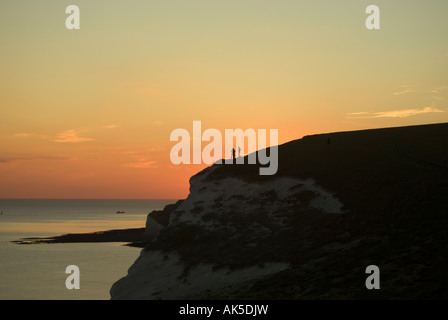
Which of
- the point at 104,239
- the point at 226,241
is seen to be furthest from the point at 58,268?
the point at 226,241

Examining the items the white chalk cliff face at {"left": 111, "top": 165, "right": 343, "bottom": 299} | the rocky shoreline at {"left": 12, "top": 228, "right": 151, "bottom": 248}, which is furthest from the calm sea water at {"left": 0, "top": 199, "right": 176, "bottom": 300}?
the white chalk cliff face at {"left": 111, "top": 165, "right": 343, "bottom": 299}

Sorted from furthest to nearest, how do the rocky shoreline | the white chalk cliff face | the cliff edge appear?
the rocky shoreline
the white chalk cliff face
the cliff edge

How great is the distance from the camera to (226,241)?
4338cm

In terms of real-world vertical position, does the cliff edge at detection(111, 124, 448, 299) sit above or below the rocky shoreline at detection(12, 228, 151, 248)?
above

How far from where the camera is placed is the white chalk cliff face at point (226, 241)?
3734cm

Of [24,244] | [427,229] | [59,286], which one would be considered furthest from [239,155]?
[24,244]

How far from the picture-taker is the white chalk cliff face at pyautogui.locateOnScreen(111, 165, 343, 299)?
123 ft

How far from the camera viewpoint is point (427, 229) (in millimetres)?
35250

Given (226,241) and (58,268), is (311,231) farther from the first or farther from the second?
(58,268)

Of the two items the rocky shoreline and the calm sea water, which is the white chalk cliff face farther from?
the rocky shoreline

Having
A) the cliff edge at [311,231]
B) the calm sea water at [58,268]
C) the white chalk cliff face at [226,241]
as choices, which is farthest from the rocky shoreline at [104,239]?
the white chalk cliff face at [226,241]

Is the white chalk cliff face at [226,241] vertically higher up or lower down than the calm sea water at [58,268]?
higher up

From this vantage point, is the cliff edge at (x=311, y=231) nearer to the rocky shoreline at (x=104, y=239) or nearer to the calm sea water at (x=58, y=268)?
the calm sea water at (x=58, y=268)
